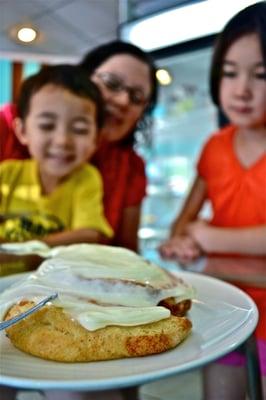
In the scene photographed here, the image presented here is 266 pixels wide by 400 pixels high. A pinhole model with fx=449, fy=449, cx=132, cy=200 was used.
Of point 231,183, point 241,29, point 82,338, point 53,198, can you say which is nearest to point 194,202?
point 231,183

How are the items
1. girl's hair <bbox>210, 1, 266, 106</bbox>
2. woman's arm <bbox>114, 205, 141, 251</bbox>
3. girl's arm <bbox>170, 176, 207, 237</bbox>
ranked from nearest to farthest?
girl's hair <bbox>210, 1, 266, 106</bbox>
woman's arm <bbox>114, 205, 141, 251</bbox>
girl's arm <bbox>170, 176, 207, 237</bbox>

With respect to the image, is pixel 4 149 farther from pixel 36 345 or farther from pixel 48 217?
pixel 36 345

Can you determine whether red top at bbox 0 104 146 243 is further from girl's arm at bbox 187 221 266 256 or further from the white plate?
the white plate

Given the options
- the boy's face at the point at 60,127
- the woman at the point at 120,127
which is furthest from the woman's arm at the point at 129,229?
the boy's face at the point at 60,127

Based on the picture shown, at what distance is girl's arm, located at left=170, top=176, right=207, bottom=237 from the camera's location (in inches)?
26.9

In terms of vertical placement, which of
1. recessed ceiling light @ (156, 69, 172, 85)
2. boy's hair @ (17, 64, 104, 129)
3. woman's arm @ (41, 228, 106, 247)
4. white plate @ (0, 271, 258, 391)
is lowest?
white plate @ (0, 271, 258, 391)

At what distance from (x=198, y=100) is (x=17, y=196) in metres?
0.31

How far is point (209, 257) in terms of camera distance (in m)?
0.52

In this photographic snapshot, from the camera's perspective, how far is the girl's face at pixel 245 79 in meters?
0.39

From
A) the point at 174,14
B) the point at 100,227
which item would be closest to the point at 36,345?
the point at 174,14

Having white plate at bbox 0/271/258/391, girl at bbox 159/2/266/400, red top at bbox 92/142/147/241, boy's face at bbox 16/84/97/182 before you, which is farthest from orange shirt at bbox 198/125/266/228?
white plate at bbox 0/271/258/391

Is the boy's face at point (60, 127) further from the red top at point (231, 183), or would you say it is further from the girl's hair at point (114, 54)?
the red top at point (231, 183)

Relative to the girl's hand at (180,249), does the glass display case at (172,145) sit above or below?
above

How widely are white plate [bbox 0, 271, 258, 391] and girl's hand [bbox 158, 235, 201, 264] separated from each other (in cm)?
27
